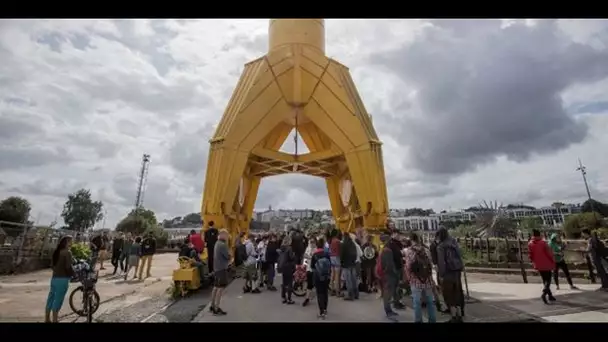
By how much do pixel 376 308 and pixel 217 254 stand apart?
3.76 m

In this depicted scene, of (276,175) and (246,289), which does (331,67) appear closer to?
(276,175)

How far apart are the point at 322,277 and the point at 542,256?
530 cm

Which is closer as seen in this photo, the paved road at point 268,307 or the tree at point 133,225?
the paved road at point 268,307

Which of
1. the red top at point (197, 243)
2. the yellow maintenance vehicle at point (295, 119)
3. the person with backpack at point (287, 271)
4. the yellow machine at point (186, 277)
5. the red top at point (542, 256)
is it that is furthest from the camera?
the yellow maintenance vehicle at point (295, 119)

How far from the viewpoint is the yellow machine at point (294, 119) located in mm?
14164

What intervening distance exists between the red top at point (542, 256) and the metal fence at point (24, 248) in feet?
55.9

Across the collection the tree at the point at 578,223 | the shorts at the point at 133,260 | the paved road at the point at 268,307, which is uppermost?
the tree at the point at 578,223

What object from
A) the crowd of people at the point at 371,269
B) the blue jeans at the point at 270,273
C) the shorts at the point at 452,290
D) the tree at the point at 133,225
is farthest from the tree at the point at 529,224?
the tree at the point at 133,225

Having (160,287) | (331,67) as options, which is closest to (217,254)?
(160,287)

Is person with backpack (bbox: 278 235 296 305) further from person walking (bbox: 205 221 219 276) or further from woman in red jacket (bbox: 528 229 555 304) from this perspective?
woman in red jacket (bbox: 528 229 555 304)

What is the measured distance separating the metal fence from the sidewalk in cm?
57

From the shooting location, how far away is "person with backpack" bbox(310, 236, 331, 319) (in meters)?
6.24

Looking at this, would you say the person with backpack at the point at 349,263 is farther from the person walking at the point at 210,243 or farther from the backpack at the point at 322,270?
the person walking at the point at 210,243

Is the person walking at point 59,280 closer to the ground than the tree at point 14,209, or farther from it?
closer to the ground
